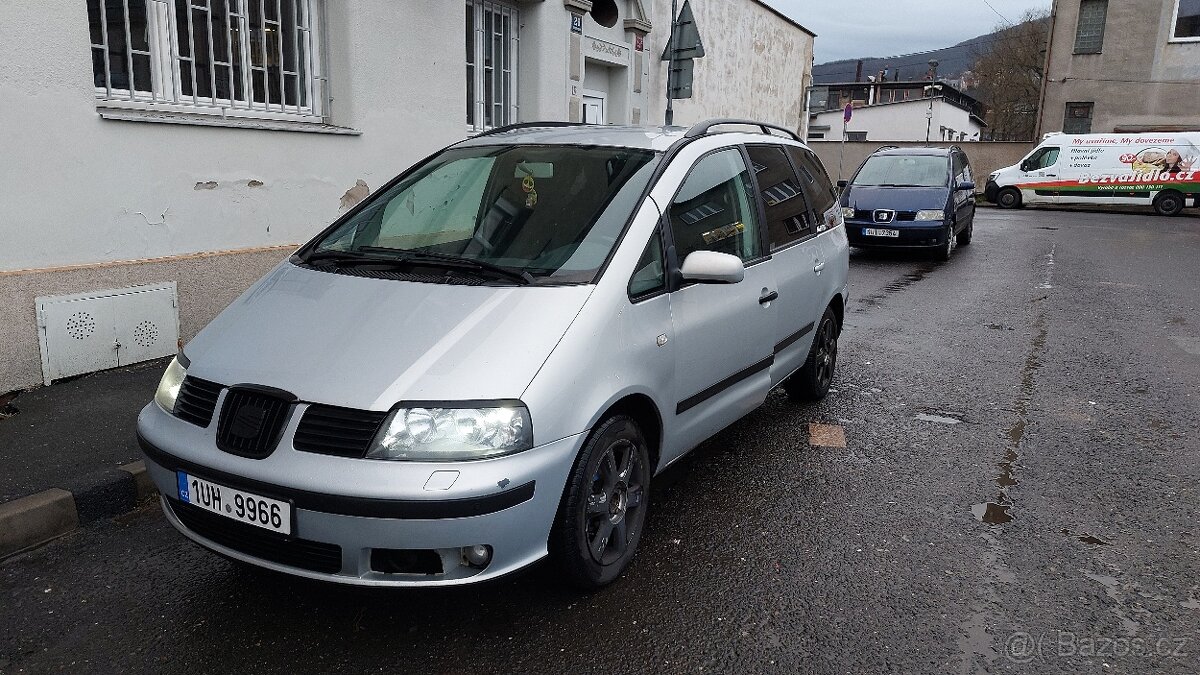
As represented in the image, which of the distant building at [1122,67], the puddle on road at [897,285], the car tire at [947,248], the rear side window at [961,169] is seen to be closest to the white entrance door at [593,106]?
the puddle on road at [897,285]

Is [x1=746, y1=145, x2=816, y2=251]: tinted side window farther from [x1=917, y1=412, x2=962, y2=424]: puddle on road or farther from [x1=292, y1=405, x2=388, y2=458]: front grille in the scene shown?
[x1=292, y1=405, x2=388, y2=458]: front grille

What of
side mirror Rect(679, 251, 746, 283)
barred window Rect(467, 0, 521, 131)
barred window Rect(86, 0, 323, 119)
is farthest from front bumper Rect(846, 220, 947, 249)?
side mirror Rect(679, 251, 746, 283)

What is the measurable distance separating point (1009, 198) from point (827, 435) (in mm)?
24686

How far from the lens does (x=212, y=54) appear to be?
6352 millimetres

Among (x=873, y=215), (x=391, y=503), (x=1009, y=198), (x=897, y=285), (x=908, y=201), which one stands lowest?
(x=897, y=285)

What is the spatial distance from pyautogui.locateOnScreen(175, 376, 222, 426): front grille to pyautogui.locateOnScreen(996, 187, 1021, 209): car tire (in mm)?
27612

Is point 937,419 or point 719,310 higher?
point 719,310

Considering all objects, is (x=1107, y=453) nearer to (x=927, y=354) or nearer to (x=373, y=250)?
(x=927, y=354)

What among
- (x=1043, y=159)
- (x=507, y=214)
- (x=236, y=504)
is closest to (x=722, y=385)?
(x=507, y=214)

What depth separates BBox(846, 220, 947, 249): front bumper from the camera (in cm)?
1279

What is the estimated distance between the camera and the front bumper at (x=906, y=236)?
42.0 ft

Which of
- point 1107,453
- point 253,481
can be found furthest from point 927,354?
point 253,481

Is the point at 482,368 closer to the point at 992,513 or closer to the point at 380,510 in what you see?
the point at 380,510

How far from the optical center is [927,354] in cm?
716
